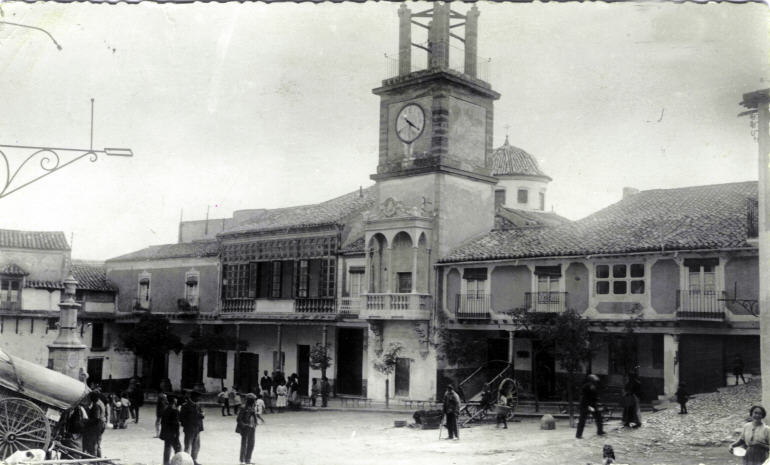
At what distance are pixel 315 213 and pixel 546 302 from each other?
10.6m

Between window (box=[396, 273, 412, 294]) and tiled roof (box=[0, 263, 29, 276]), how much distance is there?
1418cm

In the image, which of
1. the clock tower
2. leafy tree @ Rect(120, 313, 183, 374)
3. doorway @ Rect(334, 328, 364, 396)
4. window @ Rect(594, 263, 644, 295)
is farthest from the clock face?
leafy tree @ Rect(120, 313, 183, 374)

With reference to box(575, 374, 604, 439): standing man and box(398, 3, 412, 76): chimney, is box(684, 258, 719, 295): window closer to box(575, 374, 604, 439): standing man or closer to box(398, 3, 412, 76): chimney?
box(575, 374, 604, 439): standing man

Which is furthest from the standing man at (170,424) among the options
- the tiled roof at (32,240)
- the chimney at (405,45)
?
the tiled roof at (32,240)

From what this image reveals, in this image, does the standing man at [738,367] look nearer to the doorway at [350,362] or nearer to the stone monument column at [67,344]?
the doorway at [350,362]

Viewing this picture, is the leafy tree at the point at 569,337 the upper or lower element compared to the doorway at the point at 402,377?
upper

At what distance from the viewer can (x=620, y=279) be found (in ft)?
67.2

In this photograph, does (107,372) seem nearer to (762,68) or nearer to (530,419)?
(530,419)

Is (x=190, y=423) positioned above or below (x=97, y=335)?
below

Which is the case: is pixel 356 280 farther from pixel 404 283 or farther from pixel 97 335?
pixel 97 335

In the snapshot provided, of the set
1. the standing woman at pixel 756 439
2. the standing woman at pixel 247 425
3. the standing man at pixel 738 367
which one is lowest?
the standing woman at pixel 247 425

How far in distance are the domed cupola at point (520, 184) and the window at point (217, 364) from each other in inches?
587

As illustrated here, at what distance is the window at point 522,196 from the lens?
37906 mm

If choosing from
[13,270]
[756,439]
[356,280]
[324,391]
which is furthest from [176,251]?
[756,439]
